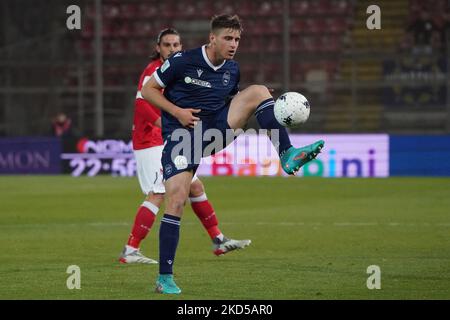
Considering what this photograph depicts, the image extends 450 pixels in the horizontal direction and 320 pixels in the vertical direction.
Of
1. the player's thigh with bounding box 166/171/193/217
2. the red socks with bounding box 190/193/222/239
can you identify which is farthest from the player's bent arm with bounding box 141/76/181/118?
the red socks with bounding box 190/193/222/239

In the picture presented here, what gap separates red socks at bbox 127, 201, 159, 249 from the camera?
991cm

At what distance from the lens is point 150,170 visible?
410 inches

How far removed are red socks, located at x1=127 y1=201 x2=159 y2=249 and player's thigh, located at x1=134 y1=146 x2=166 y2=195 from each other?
223 mm

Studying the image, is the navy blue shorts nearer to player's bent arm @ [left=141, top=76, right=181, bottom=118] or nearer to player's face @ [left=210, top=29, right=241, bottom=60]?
player's bent arm @ [left=141, top=76, right=181, bottom=118]

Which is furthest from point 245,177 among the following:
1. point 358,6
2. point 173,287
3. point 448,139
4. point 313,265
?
point 173,287

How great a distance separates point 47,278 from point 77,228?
15.2 feet

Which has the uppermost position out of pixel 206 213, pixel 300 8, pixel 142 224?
pixel 300 8

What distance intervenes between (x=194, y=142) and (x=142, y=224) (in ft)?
7.39

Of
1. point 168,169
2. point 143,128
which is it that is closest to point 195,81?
point 168,169

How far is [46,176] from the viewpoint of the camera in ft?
79.3

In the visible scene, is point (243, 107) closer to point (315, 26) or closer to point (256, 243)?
point (256, 243)

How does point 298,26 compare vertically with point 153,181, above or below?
above

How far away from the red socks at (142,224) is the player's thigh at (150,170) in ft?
0.73
